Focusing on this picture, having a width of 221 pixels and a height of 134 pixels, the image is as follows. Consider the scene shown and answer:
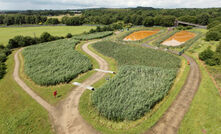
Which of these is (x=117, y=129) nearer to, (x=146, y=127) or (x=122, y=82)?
(x=146, y=127)

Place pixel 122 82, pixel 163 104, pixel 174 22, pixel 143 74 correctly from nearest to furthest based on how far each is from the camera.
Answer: pixel 163 104, pixel 122 82, pixel 143 74, pixel 174 22

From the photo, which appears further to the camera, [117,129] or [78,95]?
[78,95]

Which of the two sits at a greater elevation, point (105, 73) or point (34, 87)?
point (105, 73)

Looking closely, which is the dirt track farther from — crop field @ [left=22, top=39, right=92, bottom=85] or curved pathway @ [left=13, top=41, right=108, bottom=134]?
crop field @ [left=22, top=39, right=92, bottom=85]

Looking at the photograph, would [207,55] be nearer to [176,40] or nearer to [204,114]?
[204,114]

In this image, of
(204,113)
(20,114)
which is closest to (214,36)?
(204,113)

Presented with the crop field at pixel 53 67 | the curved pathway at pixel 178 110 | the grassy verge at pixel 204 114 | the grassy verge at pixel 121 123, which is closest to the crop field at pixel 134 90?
the grassy verge at pixel 121 123

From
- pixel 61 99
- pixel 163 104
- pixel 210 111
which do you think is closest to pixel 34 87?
pixel 61 99

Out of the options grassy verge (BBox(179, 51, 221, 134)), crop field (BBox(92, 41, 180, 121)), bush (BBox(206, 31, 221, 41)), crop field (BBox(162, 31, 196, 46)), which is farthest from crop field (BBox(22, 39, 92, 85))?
bush (BBox(206, 31, 221, 41))
